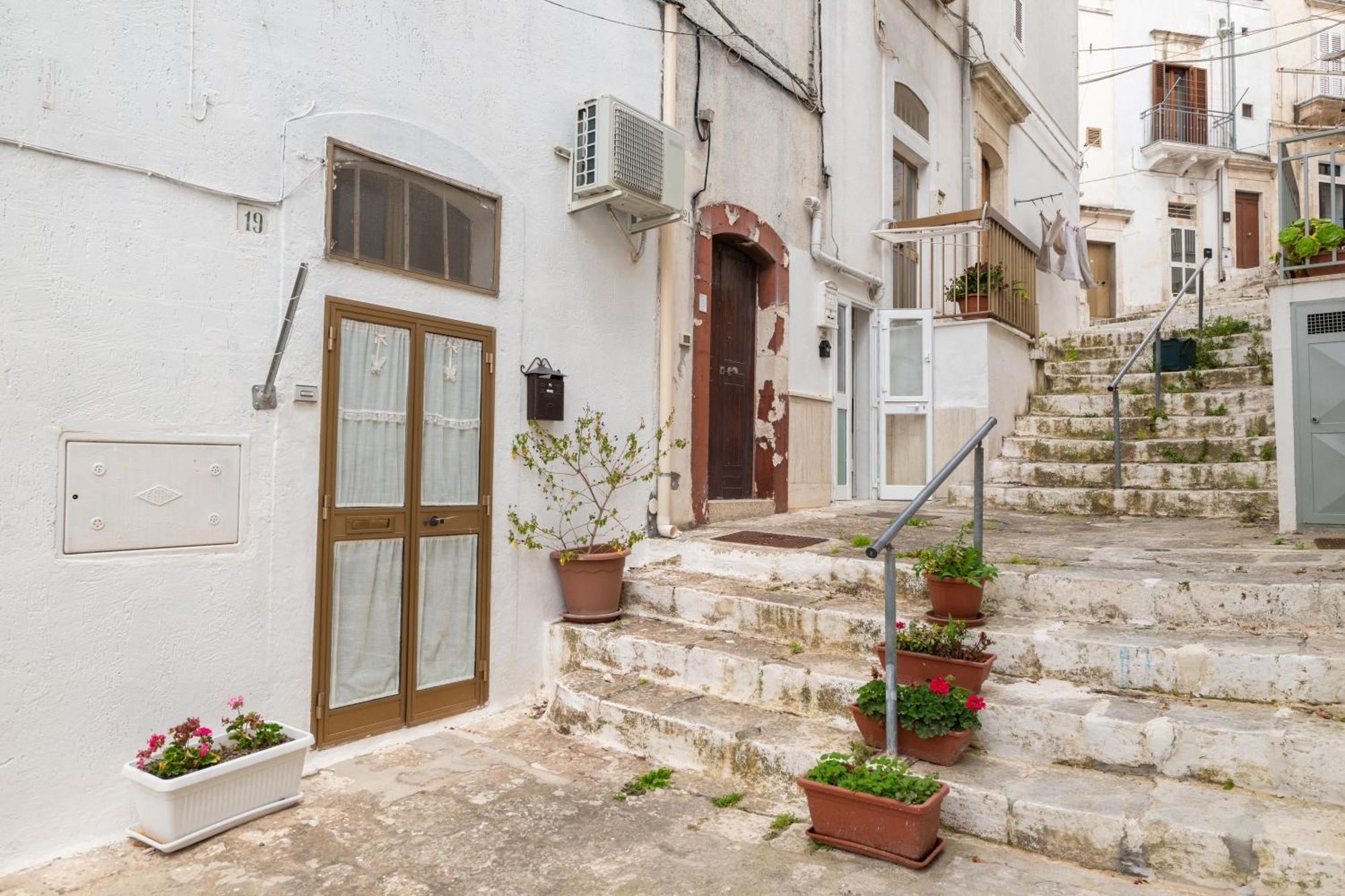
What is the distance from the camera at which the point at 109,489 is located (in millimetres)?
3594

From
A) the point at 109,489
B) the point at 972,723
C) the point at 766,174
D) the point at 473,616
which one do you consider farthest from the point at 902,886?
the point at 766,174

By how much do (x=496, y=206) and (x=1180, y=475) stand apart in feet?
21.6

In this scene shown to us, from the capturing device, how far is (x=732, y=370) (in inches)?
293

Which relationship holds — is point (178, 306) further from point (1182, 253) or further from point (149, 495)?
point (1182, 253)

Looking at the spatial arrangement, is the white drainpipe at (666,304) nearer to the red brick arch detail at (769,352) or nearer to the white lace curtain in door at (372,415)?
the red brick arch detail at (769,352)

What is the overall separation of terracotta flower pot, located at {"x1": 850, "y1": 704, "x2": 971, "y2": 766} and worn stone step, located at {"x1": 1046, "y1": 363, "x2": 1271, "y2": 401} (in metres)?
6.92

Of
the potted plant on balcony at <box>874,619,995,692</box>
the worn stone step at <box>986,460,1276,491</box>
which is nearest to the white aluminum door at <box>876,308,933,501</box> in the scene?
the worn stone step at <box>986,460,1276,491</box>

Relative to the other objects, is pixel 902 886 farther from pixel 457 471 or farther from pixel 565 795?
pixel 457 471

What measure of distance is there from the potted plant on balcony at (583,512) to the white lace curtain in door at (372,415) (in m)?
0.84

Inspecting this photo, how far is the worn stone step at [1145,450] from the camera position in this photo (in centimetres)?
801

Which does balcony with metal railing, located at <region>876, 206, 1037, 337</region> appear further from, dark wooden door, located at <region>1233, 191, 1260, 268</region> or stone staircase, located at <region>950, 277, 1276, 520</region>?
dark wooden door, located at <region>1233, 191, 1260, 268</region>

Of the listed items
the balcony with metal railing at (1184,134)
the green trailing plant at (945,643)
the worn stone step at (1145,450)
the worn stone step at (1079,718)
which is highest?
the balcony with metal railing at (1184,134)

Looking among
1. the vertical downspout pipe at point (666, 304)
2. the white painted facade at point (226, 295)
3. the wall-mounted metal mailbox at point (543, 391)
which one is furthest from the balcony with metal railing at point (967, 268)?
the wall-mounted metal mailbox at point (543, 391)

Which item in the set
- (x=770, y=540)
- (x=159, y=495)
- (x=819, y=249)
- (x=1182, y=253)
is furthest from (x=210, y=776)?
(x=1182, y=253)
